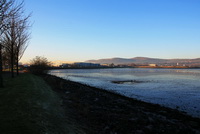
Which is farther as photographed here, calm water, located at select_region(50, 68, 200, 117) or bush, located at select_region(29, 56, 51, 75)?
bush, located at select_region(29, 56, 51, 75)

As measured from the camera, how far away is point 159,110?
43.4 feet

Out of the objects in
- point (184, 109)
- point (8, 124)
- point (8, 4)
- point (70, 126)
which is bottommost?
point (184, 109)

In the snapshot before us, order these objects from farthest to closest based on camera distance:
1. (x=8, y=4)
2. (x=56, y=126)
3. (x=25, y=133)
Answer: (x=8, y=4) < (x=56, y=126) < (x=25, y=133)

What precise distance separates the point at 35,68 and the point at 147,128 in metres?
48.3

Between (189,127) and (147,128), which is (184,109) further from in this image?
(147,128)

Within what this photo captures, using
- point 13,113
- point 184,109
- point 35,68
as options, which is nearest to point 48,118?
point 13,113

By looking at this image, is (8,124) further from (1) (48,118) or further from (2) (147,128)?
(2) (147,128)

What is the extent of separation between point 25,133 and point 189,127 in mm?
8761

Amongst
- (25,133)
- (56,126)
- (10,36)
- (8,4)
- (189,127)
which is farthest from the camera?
(10,36)

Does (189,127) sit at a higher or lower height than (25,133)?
lower

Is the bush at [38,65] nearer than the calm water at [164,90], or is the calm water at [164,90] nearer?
the calm water at [164,90]

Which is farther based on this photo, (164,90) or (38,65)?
(38,65)

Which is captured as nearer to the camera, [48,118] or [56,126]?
[56,126]

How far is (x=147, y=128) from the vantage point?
28.4 feet
